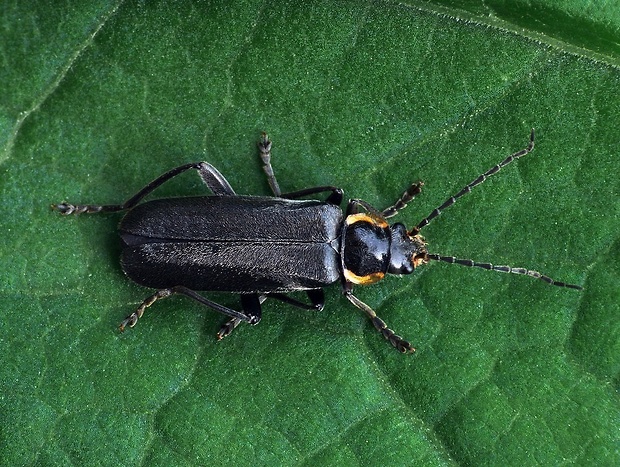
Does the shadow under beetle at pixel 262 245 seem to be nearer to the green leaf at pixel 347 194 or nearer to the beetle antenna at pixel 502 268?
the beetle antenna at pixel 502 268

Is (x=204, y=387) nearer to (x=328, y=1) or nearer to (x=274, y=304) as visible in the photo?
(x=274, y=304)

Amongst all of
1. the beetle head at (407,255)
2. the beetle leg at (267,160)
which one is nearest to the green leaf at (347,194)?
the beetle leg at (267,160)

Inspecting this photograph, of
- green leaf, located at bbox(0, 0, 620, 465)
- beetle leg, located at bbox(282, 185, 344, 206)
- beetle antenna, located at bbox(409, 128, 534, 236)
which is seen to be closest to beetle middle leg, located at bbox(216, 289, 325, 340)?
green leaf, located at bbox(0, 0, 620, 465)

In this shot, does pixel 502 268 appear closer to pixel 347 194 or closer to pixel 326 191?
pixel 347 194

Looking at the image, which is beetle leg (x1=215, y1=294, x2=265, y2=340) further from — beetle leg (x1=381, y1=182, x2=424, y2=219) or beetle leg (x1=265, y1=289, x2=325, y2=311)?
beetle leg (x1=381, y1=182, x2=424, y2=219)

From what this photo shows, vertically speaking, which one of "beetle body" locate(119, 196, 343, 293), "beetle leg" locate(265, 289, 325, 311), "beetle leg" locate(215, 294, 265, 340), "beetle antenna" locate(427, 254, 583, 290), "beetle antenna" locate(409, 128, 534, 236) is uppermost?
"beetle antenna" locate(409, 128, 534, 236)

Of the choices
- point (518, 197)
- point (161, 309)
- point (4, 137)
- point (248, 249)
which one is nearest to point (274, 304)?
point (248, 249)

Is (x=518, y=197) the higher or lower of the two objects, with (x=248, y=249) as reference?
higher
